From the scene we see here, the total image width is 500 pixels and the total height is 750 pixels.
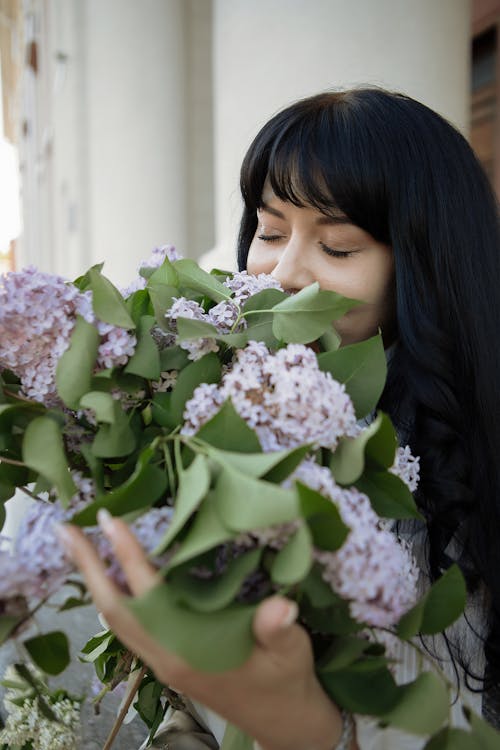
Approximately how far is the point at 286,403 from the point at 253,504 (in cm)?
10

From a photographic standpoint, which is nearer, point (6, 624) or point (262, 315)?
point (6, 624)

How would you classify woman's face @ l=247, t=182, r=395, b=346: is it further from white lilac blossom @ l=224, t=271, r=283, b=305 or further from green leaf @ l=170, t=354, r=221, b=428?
green leaf @ l=170, t=354, r=221, b=428

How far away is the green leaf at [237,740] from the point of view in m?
0.59

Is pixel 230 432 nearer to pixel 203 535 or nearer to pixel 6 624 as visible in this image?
pixel 203 535

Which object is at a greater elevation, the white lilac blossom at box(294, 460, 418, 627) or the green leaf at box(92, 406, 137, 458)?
the green leaf at box(92, 406, 137, 458)

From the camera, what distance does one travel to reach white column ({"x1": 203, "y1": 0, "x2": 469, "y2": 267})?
2.13 meters

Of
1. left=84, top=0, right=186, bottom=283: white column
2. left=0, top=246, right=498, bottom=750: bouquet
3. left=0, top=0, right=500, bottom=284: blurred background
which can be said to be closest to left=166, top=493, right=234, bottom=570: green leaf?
left=0, top=246, right=498, bottom=750: bouquet

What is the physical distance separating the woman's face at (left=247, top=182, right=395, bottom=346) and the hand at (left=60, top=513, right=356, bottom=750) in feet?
1.59

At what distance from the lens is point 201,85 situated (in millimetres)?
3598

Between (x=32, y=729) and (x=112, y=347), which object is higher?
(x=112, y=347)

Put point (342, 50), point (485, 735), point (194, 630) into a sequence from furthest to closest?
point (342, 50), point (485, 735), point (194, 630)

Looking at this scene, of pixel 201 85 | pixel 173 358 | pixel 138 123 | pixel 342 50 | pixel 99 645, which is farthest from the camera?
pixel 201 85

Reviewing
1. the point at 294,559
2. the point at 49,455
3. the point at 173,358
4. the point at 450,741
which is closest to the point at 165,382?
the point at 173,358

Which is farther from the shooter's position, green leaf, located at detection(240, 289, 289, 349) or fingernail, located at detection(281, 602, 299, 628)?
green leaf, located at detection(240, 289, 289, 349)
